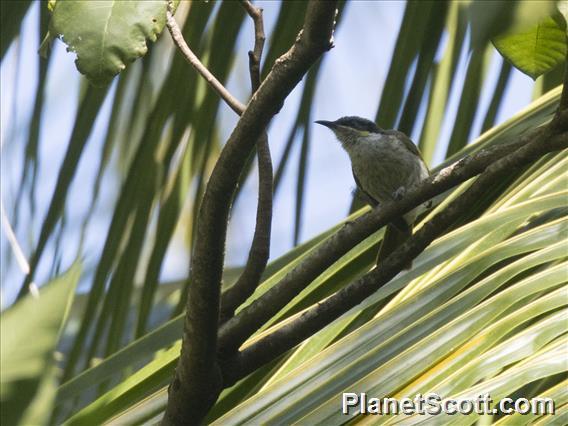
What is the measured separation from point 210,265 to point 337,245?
262 mm

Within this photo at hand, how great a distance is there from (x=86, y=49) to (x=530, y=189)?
4.24 ft

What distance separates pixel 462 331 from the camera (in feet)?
5.48

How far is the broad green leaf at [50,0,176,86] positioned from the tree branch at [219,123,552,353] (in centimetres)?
86

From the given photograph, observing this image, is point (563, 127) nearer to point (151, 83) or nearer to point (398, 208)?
point (398, 208)

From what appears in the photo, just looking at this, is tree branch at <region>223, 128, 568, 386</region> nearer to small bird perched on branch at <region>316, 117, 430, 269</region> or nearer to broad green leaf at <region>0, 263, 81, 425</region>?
broad green leaf at <region>0, 263, 81, 425</region>

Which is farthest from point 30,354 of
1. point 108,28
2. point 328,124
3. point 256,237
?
point 328,124

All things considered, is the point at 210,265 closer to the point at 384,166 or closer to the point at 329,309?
the point at 329,309

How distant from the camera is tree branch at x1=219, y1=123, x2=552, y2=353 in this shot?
166cm

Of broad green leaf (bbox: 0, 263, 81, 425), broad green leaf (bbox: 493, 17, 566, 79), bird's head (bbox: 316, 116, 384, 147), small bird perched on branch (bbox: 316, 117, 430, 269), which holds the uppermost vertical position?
bird's head (bbox: 316, 116, 384, 147)

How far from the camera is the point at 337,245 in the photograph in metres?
1.69

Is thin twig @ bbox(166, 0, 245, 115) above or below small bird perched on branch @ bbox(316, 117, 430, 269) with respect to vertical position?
below

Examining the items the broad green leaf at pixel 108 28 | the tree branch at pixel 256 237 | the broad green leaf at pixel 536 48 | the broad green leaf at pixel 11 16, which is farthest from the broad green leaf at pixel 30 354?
the broad green leaf at pixel 11 16

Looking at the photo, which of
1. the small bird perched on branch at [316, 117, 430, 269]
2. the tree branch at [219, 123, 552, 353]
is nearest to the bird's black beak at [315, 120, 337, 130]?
the small bird perched on branch at [316, 117, 430, 269]

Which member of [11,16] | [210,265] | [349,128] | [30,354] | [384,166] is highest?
[11,16]
